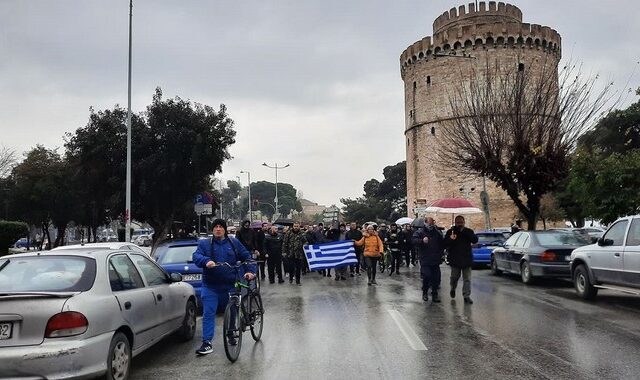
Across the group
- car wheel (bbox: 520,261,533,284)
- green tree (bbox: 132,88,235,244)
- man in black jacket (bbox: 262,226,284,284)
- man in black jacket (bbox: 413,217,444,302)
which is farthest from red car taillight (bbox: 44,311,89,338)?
green tree (bbox: 132,88,235,244)

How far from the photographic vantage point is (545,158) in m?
21.0

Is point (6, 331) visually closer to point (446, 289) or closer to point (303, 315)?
point (303, 315)

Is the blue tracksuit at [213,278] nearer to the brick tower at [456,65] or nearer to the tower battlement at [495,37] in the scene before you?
the brick tower at [456,65]

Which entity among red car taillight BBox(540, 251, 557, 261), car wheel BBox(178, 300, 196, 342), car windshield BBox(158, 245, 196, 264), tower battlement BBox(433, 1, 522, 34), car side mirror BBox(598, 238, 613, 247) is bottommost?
car wheel BBox(178, 300, 196, 342)

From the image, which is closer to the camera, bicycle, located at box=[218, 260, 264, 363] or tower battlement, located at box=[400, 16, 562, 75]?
bicycle, located at box=[218, 260, 264, 363]

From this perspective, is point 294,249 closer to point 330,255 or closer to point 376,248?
point 330,255

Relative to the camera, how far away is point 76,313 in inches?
198

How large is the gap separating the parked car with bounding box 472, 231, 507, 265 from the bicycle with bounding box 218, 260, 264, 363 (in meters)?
13.6

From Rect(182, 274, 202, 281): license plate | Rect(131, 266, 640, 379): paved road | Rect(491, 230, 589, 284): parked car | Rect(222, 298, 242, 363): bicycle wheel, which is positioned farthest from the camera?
Rect(491, 230, 589, 284): parked car

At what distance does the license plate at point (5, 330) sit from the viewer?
489 cm

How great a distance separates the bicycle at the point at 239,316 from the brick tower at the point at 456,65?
127 feet

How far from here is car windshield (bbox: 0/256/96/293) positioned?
17.7ft

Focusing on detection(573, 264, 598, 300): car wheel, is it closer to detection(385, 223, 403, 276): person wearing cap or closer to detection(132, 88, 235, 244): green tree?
detection(385, 223, 403, 276): person wearing cap

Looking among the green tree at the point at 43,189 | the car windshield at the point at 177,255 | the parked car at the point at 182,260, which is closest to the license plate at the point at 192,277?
the parked car at the point at 182,260
